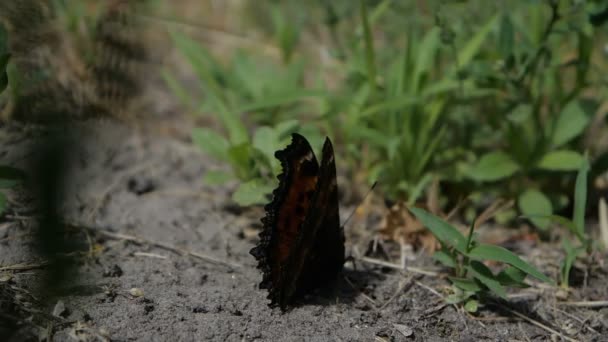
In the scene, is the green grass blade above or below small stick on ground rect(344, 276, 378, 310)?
above

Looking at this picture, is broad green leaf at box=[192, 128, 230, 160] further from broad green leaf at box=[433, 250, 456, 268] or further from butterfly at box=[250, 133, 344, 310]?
broad green leaf at box=[433, 250, 456, 268]

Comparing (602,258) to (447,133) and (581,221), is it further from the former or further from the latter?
(447,133)

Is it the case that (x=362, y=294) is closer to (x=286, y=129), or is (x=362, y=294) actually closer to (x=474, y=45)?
(x=286, y=129)

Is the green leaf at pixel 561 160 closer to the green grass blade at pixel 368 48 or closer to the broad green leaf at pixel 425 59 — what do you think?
the broad green leaf at pixel 425 59

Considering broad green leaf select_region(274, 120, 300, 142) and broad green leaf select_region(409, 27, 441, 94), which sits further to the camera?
broad green leaf select_region(409, 27, 441, 94)

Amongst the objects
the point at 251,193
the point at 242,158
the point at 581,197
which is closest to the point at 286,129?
the point at 242,158

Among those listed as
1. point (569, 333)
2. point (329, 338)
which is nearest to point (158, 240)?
point (329, 338)

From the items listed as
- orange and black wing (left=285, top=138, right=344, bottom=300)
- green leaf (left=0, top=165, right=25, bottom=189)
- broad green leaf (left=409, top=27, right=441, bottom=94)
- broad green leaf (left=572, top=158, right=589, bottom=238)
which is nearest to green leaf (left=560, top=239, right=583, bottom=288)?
broad green leaf (left=572, top=158, right=589, bottom=238)
